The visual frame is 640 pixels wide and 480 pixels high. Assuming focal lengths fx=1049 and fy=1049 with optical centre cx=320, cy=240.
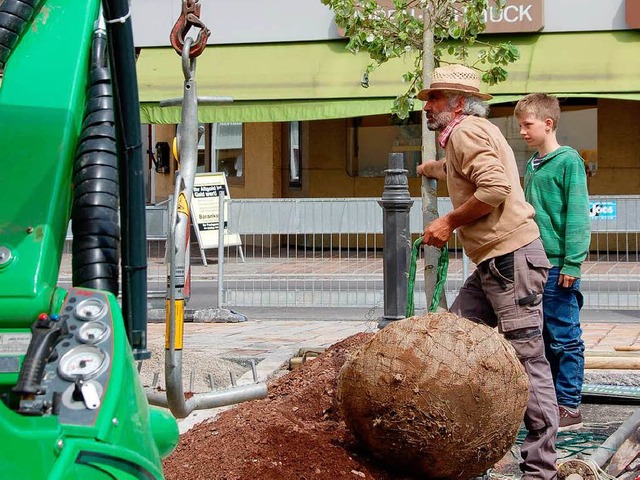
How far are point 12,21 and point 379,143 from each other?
1806cm

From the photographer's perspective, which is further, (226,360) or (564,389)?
(226,360)

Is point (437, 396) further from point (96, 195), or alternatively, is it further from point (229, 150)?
point (229, 150)

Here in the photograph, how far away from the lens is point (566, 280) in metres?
5.55

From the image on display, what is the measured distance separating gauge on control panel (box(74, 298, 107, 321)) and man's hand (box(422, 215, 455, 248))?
2.78 meters

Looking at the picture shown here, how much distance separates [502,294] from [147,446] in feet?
9.70

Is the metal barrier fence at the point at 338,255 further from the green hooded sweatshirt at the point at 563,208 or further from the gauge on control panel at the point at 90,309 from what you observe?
the gauge on control panel at the point at 90,309

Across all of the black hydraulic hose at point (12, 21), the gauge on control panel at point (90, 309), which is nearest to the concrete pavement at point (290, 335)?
the black hydraulic hose at point (12, 21)

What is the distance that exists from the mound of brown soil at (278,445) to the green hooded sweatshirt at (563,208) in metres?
1.44

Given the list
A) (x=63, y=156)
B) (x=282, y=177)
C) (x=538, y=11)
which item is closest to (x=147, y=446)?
(x=63, y=156)

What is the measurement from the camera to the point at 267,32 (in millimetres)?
18469

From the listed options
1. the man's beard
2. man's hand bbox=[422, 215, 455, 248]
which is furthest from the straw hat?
man's hand bbox=[422, 215, 455, 248]

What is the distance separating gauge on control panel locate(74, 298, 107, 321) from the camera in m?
1.78

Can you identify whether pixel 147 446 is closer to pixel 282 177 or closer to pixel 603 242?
pixel 603 242

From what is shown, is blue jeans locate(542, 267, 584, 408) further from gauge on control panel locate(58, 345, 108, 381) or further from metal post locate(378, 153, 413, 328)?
gauge on control panel locate(58, 345, 108, 381)
